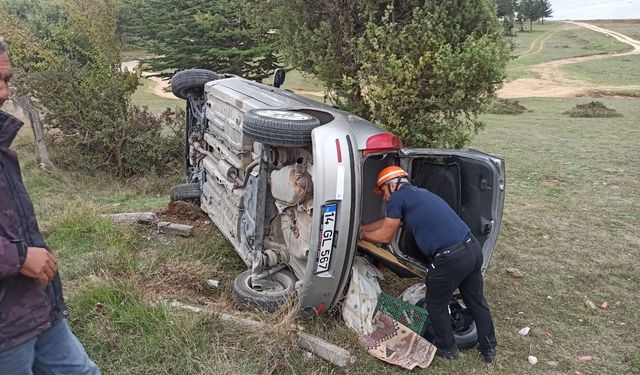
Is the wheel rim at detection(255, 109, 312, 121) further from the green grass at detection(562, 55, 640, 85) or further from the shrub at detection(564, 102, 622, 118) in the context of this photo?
the green grass at detection(562, 55, 640, 85)

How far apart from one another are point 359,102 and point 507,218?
2.89 m

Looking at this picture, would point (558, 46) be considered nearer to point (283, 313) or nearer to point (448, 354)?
point (448, 354)

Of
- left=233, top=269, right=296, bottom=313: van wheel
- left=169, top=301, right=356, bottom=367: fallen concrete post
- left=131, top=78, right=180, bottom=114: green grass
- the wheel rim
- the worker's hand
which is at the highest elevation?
the wheel rim

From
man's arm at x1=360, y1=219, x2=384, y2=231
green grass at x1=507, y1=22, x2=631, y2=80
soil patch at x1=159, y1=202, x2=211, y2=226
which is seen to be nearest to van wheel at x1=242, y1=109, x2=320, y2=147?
man's arm at x1=360, y1=219, x2=384, y2=231

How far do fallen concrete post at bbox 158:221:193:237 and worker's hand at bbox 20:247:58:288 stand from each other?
12.2 feet

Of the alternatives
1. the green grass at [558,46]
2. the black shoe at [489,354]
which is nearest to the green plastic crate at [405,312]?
the black shoe at [489,354]

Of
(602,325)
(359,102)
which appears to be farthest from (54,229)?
(602,325)

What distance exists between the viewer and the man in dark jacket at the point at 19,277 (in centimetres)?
213

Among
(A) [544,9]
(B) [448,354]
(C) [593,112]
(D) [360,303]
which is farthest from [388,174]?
(A) [544,9]

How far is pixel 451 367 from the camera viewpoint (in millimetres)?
3916

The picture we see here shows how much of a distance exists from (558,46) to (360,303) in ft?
197

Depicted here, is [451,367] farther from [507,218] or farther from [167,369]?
[507,218]

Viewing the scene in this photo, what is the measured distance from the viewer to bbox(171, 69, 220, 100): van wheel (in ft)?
21.7

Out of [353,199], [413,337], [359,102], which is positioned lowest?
[413,337]
